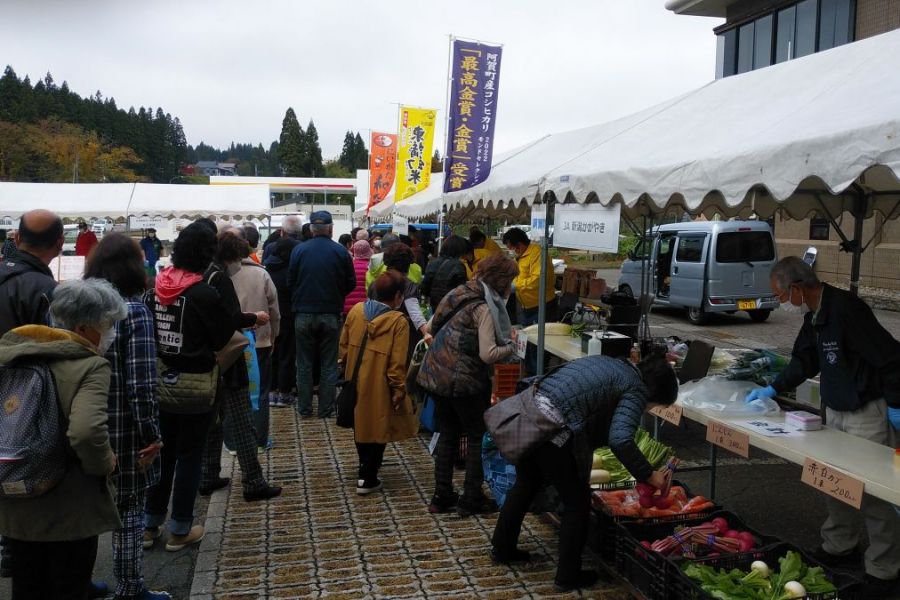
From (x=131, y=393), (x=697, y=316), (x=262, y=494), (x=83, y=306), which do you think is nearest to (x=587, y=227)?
(x=262, y=494)

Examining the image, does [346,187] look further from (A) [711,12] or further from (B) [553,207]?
(B) [553,207]

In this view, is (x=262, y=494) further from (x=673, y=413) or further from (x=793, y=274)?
(x=793, y=274)

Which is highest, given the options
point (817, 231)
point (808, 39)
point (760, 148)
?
point (808, 39)

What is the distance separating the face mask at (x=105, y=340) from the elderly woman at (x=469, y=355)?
2023 mm

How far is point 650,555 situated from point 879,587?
1.25 metres

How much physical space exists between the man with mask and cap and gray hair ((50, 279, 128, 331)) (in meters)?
3.34

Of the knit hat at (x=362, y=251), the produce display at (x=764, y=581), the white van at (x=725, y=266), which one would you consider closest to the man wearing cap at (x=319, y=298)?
the knit hat at (x=362, y=251)

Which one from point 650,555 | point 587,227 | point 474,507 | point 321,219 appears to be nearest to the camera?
point 650,555

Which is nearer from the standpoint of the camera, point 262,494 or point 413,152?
point 262,494

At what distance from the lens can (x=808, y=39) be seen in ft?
64.3

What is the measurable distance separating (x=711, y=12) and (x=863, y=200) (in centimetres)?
2218

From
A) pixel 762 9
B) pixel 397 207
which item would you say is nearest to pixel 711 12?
pixel 762 9

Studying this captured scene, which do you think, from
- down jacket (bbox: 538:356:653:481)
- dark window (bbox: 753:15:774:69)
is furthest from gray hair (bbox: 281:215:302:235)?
dark window (bbox: 753:15:774:69)

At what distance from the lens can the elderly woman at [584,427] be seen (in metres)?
3.13
